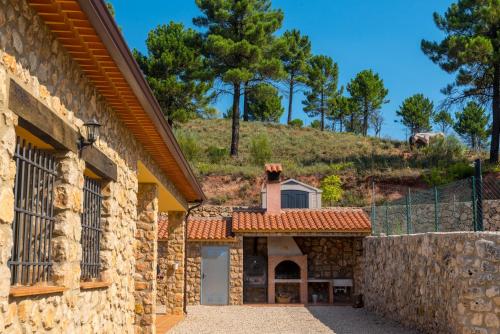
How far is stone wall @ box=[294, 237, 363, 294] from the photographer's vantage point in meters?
20.9

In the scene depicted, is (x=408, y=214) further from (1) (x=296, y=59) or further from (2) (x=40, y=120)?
(1) (x=296, y=59)

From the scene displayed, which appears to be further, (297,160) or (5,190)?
(297,160)

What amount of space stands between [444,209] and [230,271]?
8.85 metres

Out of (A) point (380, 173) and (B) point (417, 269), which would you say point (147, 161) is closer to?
(B) point (417, 269)

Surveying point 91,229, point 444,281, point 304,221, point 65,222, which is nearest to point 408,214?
point 444,281

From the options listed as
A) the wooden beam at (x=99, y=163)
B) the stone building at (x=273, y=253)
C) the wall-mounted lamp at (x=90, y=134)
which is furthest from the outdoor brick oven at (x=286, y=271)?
the wall-mounted lamp at (x=90, y=134)

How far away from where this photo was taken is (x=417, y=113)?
4853cm

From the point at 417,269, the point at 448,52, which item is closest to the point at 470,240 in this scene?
the point at 417,269

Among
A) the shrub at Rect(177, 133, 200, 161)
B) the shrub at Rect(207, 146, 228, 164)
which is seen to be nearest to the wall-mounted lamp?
the shrub at Rect(177, 133, 200, 161)

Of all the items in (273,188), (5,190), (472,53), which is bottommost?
(5,190)

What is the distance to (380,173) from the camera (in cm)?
3319

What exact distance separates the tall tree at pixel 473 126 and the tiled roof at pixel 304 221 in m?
29.6

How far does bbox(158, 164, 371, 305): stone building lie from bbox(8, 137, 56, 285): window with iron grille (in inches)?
544

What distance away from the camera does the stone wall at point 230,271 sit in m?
19.5
